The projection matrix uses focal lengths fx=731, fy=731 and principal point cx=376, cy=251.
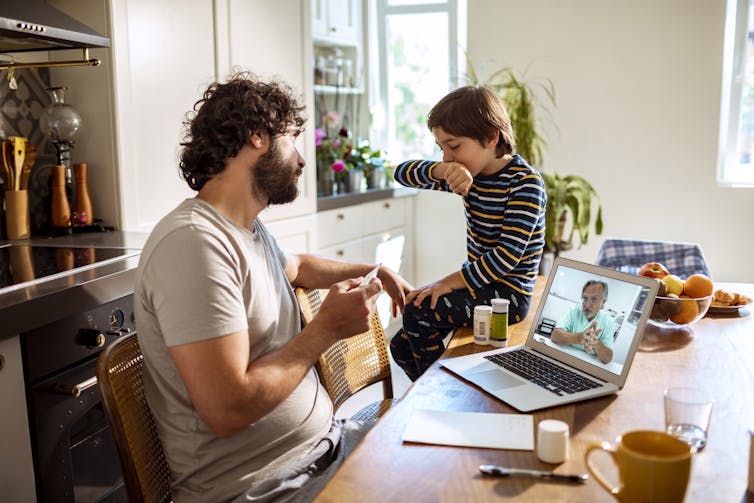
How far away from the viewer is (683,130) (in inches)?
167

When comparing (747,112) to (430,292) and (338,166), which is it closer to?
(338,166)

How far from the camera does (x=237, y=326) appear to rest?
47.3 inches

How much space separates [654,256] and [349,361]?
1.61 metres

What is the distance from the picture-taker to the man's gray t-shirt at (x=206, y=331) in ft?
3.88

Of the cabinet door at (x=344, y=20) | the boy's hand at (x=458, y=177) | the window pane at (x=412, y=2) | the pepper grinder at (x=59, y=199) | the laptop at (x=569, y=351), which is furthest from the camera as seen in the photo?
the window pane at (x=412, y=2)

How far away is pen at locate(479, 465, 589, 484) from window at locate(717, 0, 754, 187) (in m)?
3.74

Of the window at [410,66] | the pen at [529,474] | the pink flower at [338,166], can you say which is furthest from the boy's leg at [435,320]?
the window at [410,66]

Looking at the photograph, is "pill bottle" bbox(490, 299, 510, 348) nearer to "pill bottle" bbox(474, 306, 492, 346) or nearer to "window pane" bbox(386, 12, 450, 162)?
"pill bottle" bbox(474, 306, 492, 346)

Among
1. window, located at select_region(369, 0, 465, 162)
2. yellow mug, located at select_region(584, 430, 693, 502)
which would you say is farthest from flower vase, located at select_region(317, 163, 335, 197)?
yellow mug, located at select_region(584, 430, 693, 502)

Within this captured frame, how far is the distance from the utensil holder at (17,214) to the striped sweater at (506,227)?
138 centimetres

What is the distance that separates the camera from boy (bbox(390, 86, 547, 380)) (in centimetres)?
186

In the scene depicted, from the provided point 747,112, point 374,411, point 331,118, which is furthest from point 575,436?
point 747,112

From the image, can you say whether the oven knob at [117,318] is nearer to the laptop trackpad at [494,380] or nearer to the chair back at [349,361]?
the chair back at [349,361]

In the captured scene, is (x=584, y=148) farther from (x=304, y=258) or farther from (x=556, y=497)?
(x=556, y=497)
